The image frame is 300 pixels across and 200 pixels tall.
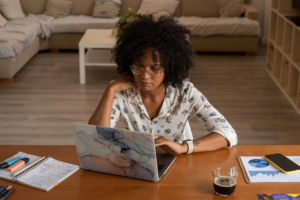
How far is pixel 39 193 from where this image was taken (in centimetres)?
116

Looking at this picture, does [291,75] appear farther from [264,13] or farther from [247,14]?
[264,13]

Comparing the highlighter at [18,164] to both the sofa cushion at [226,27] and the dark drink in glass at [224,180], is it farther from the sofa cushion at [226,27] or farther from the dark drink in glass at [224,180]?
the sofa cushion at [226,27]

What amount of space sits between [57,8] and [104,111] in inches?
173

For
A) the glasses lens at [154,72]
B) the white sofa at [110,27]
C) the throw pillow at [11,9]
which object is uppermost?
the glasses lens at [154,72]

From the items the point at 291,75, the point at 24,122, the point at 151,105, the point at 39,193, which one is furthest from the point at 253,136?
the point at 39,193

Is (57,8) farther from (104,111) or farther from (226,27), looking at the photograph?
(104,111)

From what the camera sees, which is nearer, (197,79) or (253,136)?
(253,136)

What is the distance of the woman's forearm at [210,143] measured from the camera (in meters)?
1.40

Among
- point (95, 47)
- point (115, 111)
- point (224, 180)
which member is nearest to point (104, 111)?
point (115, 111)

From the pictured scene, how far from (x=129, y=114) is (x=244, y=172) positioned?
0.58 m

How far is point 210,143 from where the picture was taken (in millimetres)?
1422

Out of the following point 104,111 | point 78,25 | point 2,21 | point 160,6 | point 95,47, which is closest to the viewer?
point 104,111

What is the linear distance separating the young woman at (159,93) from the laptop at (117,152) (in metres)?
0.14

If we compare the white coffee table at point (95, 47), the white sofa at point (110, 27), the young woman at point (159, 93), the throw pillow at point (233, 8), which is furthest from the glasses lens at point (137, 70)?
the throw pillow at point (233, 8)
